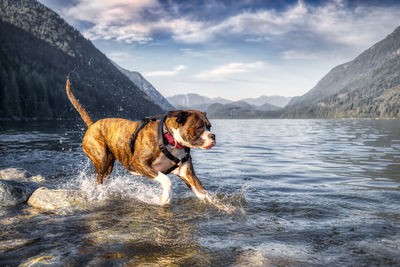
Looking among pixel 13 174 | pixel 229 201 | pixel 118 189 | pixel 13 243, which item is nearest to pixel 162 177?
pixel 229 201

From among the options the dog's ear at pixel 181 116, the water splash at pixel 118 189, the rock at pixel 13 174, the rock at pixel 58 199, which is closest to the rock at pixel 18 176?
the rock at pixel 13 174

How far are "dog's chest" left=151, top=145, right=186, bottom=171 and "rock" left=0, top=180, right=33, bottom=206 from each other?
3531 mm

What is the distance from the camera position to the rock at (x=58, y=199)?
649cm

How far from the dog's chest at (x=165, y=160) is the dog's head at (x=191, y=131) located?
249mm

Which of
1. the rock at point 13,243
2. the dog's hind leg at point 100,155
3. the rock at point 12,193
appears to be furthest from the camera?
the dog's hind leg at point 100,155

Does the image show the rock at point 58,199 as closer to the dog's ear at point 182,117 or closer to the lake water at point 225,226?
the lake water at point 225,226

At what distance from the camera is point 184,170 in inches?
240

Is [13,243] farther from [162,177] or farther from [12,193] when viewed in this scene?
[12,193]

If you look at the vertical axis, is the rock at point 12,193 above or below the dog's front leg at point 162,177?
below

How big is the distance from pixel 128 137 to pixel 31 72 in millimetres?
108949

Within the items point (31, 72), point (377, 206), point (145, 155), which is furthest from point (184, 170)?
point (31, 72)

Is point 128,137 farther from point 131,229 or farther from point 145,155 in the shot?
point 131,229

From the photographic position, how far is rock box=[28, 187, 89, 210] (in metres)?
6.49

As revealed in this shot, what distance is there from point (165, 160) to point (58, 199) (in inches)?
110
